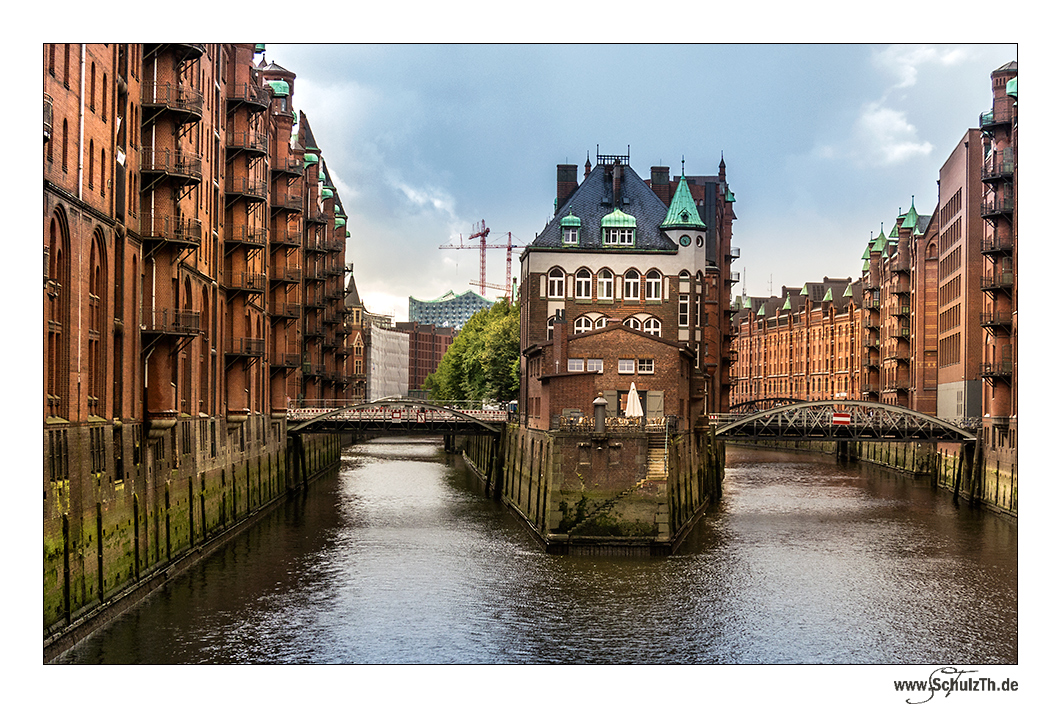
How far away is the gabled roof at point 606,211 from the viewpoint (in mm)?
76812

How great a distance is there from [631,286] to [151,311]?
36.2 metres

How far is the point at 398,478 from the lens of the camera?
297 ft

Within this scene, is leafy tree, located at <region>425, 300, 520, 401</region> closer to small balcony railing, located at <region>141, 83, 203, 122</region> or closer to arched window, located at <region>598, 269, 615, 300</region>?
arched window, located at <region>598, 269, 615, 300</region>

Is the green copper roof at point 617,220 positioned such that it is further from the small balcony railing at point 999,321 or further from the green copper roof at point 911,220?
the green copper roof at point 911,220

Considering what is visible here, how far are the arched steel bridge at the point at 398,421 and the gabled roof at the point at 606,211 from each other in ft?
34.3

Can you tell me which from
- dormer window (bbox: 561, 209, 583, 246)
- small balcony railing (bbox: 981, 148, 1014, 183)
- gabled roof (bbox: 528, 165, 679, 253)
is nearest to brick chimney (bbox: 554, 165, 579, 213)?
gabled roof (bbox: 528, 165, 679, 253)

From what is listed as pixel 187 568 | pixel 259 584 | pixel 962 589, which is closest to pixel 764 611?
pixel 962 589

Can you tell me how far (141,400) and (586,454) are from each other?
1654 cm

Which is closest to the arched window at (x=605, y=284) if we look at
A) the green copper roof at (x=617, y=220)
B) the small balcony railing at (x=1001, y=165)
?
the green copper roof at (x=617, y=220)

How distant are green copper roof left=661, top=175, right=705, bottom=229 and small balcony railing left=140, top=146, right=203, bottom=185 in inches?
1415

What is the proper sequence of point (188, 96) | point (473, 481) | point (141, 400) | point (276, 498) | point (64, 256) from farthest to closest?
point (473, 481) → point (276, 498) → point (188, 96) → point (141, 400) → point (64, 256)

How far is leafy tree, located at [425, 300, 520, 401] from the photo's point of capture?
10850 centimetres

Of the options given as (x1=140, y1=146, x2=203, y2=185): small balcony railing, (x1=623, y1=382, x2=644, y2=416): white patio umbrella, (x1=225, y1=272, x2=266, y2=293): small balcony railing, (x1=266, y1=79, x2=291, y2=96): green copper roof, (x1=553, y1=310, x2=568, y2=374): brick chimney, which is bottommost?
(x1=623, y1=382, x2=644, y2=416): white patio umbrella

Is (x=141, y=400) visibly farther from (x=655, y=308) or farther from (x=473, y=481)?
(x=473, y=481)
